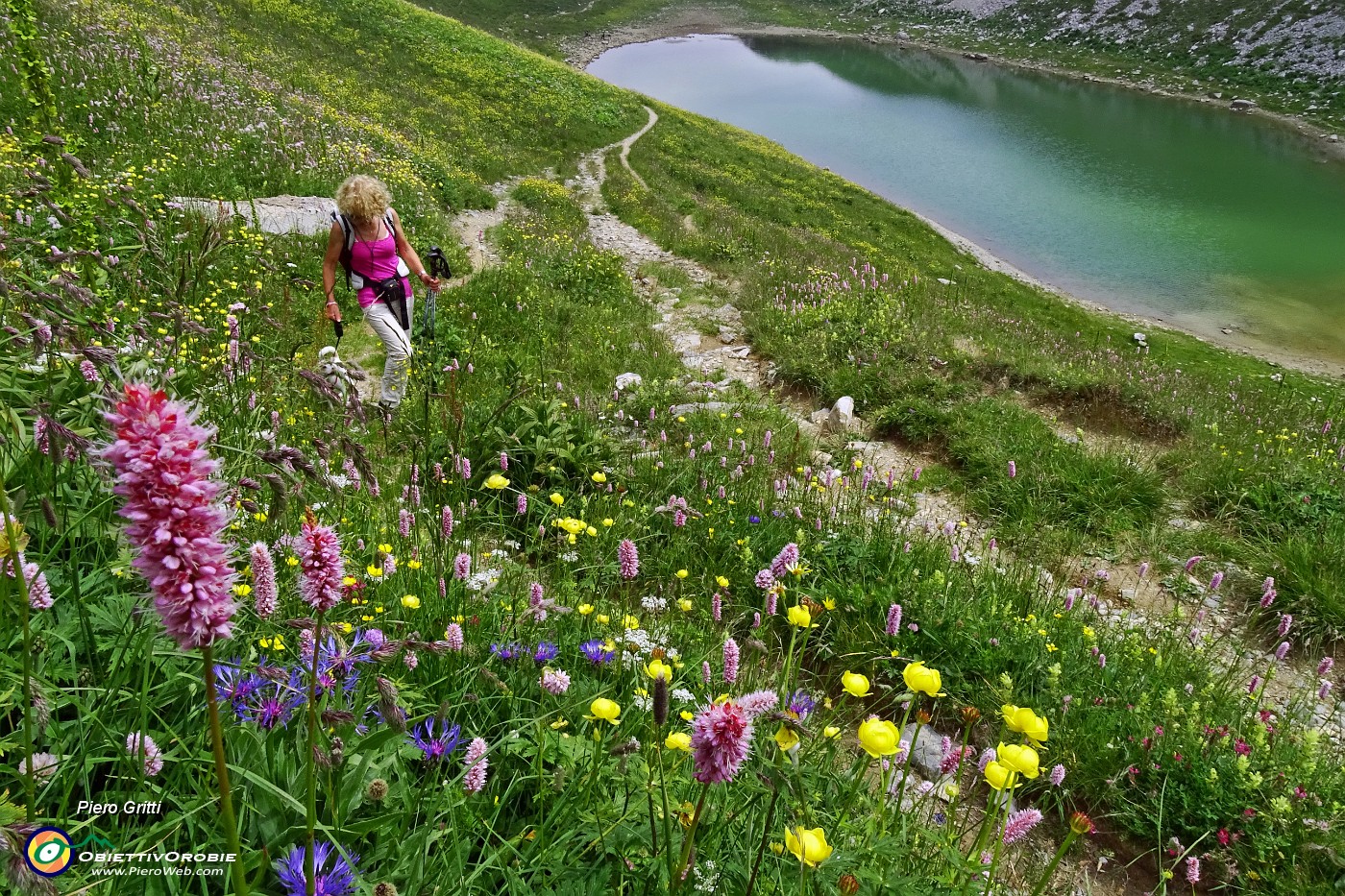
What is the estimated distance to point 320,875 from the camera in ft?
6.06

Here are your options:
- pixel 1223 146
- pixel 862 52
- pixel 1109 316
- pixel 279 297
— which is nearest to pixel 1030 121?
pixel 1223 146

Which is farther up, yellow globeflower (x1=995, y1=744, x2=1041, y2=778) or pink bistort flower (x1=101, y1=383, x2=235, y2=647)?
pink bistort flower (x1=101, y1=383, x2=235, y2=647)

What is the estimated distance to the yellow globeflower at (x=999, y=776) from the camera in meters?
1.87

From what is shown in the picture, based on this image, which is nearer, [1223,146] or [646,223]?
[646,223]

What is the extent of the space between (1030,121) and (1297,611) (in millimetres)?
65027

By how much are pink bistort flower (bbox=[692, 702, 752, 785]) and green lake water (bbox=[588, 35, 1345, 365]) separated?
3222cm

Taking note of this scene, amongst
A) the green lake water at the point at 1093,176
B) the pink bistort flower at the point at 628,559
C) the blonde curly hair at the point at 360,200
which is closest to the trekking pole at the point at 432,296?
the blonde curly hair at the point at 360,200

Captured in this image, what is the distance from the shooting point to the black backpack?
7551 millimetres

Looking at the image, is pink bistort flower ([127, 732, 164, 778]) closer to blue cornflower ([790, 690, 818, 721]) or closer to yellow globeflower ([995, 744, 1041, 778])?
blue cornflower ([790, 690, 818, 721])

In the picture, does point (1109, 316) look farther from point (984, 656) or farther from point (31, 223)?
point (31, 223)

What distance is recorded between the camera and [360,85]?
2489 cm

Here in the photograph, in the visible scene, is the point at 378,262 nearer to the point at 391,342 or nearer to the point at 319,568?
the point at 391,342

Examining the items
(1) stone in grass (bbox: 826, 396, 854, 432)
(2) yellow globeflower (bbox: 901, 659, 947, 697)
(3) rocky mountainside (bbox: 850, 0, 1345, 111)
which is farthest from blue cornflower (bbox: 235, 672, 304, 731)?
(3) rocky mountainside (bbox: 850, 0, 1345, 111)

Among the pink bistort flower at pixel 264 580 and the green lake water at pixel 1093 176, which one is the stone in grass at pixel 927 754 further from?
the green lake water at pixel 1093 176
